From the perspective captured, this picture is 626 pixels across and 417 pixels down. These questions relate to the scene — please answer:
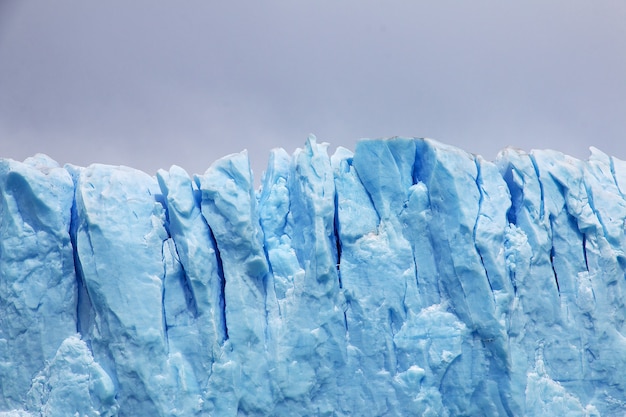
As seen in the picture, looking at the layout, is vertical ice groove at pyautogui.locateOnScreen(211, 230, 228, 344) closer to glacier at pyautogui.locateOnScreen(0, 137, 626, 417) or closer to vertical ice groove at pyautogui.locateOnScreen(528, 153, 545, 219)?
glacier at pyautogui.locateOnScreen(0, 137, 626, 417)

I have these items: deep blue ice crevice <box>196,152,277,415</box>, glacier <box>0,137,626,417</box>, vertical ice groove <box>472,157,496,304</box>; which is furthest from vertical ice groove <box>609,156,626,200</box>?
deep blue ice crevice <box>196,152,277,415</box>

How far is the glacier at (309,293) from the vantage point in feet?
33.2

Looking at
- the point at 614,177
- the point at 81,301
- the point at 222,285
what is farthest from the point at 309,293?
the point at 614,177

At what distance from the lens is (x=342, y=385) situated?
1041 cm

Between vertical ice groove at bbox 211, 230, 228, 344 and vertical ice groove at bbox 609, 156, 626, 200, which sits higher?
vertical ice groove at bbox 609, 156, 626, 200

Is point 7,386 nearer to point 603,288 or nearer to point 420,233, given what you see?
point 420,233

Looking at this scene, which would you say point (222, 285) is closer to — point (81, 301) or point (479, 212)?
point (81, 301)

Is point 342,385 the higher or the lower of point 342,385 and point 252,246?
the lower

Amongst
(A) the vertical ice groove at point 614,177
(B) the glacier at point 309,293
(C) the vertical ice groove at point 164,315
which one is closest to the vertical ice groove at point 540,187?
(B) the glacier at point 309,293

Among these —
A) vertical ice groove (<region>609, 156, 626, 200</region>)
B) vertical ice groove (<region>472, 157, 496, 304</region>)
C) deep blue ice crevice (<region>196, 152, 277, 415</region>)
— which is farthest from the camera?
vertical ice groove (<region>609, 156, 626, 200</region>)

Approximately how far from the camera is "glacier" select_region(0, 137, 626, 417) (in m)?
10.1

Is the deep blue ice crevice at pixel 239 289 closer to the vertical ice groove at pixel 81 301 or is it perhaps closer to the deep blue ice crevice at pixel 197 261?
the deep blue ice crevice at pixel 197 261

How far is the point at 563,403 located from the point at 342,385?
3273 millimetres

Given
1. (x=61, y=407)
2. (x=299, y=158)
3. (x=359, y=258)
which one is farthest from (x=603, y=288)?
(x=61, y=407)
